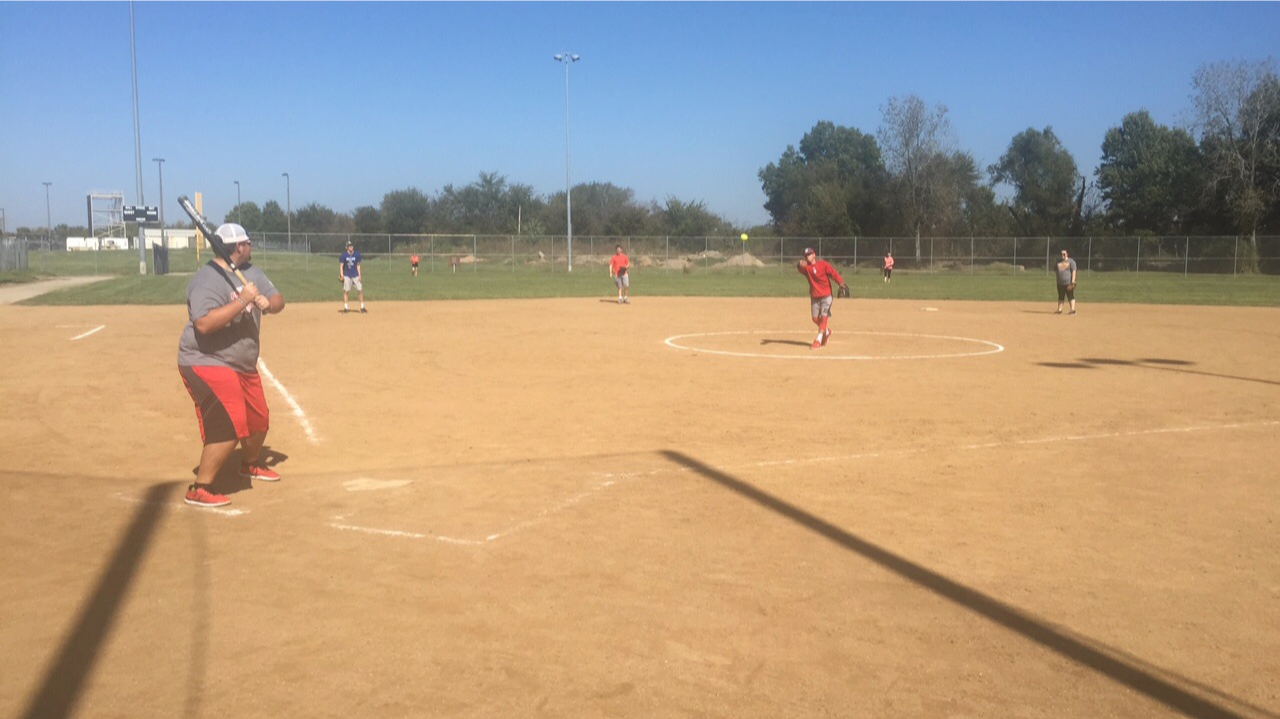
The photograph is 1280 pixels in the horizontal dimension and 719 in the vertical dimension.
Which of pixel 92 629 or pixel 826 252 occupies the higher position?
pixel 826 252

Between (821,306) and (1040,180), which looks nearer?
(821,306)

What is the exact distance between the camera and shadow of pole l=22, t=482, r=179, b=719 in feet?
14.8

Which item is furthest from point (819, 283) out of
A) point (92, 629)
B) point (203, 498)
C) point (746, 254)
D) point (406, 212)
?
point (406, 212)

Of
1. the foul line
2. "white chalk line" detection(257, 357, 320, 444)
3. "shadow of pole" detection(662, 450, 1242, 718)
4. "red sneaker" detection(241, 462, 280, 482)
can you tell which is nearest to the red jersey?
the foul line

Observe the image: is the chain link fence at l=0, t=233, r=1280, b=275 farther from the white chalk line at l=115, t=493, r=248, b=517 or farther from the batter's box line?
the batter's box line

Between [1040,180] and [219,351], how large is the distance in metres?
128

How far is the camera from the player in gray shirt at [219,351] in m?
7.66

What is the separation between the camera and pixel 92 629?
17.6ft

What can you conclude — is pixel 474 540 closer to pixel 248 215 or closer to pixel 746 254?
pixel 746 254

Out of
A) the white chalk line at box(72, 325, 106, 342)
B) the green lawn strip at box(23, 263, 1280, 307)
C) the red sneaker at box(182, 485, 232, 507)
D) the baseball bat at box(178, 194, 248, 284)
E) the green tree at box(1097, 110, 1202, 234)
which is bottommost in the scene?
the red sneaker at box(182, 485, 232, 507)

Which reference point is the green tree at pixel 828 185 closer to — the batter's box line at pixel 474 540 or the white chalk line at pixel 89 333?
the white chalk line at pixel 89 333

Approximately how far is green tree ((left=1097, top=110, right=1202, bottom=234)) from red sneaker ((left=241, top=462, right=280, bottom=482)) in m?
72.4

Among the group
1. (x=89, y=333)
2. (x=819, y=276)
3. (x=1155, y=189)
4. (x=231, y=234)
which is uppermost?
(x=1155, y=189)

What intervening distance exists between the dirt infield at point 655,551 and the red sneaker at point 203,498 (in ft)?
0.35
